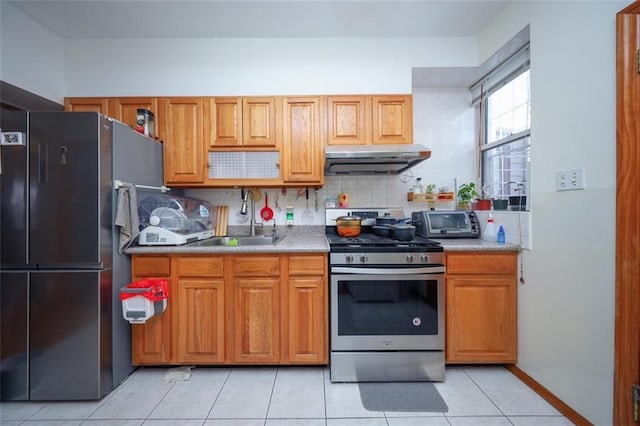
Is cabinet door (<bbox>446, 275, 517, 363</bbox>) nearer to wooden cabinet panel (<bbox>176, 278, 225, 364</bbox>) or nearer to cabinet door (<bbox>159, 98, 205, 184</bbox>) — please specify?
wooden cabinet panel (<bbox>176, 278, 225, 364</bbox>)

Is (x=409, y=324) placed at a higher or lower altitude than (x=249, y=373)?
higher

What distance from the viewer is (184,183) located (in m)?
2.34

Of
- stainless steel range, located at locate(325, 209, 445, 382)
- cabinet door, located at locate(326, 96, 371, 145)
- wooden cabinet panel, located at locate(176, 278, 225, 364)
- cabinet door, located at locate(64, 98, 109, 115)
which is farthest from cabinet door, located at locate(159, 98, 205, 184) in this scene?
stainless steel range, located at locate(325, 209, 445, 382)

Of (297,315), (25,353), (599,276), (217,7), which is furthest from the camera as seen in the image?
(217,7)

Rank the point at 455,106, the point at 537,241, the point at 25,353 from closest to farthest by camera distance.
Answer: the point at 25,353 → the point at 537,241 → the point at 455,106

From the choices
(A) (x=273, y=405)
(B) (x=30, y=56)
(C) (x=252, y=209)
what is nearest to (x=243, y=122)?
(C) (x=252, y=209)

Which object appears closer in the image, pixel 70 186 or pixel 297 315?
pixel 70 186

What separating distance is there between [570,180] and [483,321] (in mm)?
1036

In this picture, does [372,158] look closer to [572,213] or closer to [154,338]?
[572,213]

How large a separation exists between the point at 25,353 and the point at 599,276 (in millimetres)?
3202

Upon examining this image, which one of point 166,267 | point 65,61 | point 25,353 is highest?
point 65,61

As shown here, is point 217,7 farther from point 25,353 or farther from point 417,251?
point 25,353

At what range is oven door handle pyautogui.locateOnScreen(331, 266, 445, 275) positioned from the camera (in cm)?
180

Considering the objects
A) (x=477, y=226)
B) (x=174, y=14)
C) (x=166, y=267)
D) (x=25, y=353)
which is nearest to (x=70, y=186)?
(x=166, y=267)
